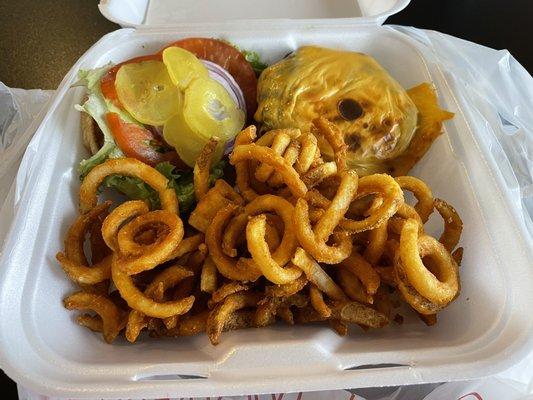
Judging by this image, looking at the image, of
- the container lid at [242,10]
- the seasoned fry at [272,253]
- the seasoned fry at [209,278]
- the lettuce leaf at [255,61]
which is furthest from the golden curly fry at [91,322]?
the container lid at [242,10]

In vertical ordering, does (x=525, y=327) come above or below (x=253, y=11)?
below

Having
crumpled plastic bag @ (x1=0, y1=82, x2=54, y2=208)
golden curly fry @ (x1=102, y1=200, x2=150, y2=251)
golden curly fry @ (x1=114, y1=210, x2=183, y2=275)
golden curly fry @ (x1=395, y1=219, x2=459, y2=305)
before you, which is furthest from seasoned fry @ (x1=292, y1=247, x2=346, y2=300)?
crumpled plastic bag @ (x1=0, y1=82, x2=54, y2=208)

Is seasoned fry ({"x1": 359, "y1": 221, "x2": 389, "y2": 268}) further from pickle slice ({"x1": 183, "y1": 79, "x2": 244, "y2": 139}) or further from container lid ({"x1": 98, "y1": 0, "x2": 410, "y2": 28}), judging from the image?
container lid ({"x1": 98, "y1": 0, "x2": 410, "y2": 28})

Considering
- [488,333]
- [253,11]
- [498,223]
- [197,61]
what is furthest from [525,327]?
[253,11]

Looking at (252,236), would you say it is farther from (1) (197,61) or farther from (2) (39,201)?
(1) (197,61)

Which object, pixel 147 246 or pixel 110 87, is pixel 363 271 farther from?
pixel 110 87

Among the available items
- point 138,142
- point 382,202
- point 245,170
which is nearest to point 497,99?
point 382,202
